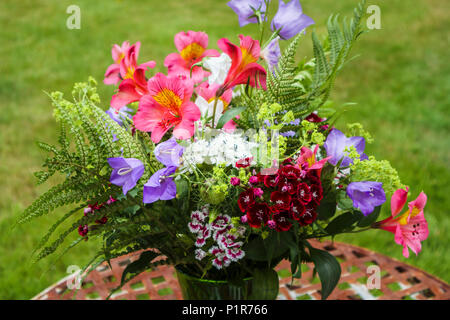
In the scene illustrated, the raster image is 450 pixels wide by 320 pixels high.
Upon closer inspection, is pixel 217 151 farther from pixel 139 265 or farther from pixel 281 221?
pixel 139 265

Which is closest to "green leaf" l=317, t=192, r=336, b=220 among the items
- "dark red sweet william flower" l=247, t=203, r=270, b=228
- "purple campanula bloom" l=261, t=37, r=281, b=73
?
"dark red sweet william flower" l=247, t=203, r=270, b=228

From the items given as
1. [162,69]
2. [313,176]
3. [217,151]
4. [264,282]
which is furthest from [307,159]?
[162,69]

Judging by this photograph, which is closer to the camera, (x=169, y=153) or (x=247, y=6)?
(x=169, y=153)

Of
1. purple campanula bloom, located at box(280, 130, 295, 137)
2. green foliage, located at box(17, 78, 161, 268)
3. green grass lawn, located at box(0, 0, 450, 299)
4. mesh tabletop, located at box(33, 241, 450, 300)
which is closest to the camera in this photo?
green foliage, located at box(17, 78, 161, 268)

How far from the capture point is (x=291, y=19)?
0.74 meters

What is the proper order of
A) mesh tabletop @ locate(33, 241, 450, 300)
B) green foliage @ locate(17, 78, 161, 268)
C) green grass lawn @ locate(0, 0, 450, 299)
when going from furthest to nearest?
1. green grass lawn @ locate(0, 0, 450, 299)
2. mesh tabletop @ locate(33, 241, 450, 300)
3. green foliage @ locate(17, 78, 161, 268)

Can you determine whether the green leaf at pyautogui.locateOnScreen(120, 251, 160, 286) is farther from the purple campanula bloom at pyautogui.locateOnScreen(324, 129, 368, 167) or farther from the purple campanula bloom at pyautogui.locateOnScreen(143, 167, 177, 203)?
the purple campanula bloom at pyautogui.locateOnScreen(324, 129, 368, 167)

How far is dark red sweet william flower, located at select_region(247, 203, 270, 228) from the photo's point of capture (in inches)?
25.0

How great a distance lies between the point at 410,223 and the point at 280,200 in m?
0.23

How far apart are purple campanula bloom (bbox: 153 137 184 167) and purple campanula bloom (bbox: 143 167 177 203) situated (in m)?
0.01

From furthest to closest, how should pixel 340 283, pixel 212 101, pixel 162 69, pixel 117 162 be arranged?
pixel 162 69, pixel 340 283, pixel 212 101, pixel 117 162

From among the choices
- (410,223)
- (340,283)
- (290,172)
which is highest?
(290,172)

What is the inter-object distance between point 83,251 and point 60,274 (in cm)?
12
